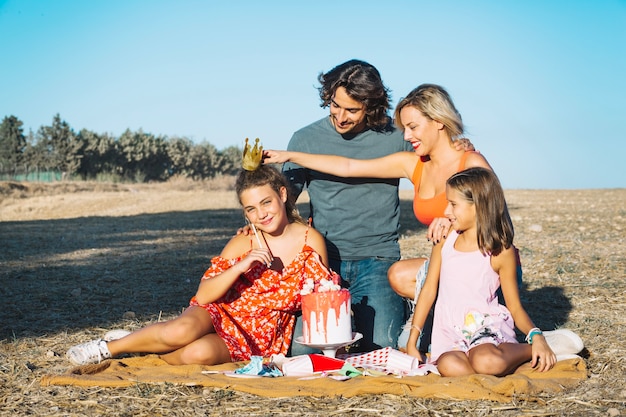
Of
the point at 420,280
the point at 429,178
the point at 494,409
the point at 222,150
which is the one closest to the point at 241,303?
the point at 420,280

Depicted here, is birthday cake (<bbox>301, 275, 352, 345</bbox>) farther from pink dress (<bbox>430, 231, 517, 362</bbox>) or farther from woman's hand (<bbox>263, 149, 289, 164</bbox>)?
woman's hand (<bbox>263, 149, 289, 164</bbox>)

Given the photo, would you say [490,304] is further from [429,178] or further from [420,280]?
[429,178]

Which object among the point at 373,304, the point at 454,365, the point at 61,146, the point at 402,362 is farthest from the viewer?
the point at 61,146

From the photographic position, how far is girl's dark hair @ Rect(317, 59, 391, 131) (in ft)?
16.7

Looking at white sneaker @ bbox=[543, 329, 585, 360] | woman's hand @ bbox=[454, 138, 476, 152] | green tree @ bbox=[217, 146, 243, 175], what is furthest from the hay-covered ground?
green tree @ bbox=[217, 146, 243, 175]

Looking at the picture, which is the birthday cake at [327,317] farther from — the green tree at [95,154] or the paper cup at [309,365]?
the green tree at [95,154]

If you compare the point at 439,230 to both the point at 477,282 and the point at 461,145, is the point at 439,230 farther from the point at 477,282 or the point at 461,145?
the point at 461,145

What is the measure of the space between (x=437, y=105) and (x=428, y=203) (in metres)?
0.71

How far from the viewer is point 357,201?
5496mm

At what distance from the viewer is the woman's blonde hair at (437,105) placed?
4777 millimetres

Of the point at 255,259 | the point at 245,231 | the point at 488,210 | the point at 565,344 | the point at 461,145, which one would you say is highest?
the point at 461,145

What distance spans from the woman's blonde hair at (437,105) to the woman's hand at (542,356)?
1612 millimetres

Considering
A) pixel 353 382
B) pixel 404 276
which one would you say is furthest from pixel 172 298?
pixel 353 382

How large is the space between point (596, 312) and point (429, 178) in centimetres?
233
